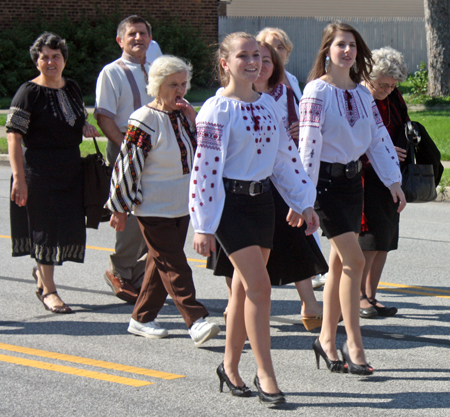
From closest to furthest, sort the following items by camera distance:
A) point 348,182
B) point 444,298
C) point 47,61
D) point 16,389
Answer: point 16,389 < point 348,182 < point 47,61 < point 444,298

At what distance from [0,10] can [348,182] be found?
25.2 meters

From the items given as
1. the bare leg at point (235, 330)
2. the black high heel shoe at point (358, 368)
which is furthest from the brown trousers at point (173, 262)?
the black high heel shoe at point (358, 368)

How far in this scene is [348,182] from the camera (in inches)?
182

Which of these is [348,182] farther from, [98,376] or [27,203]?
[27,203]

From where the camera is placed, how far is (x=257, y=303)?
396 cm

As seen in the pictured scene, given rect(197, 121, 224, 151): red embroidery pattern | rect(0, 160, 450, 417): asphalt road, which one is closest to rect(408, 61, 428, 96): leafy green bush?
rect(0, 160, 450, 417): asphalt road

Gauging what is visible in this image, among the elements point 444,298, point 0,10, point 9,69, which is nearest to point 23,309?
point 444,298

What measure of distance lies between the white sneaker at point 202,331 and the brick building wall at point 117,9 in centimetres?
2432

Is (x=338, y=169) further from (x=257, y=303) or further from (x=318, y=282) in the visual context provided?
(x=318, y=282)

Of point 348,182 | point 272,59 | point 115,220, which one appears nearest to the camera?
point 348,182

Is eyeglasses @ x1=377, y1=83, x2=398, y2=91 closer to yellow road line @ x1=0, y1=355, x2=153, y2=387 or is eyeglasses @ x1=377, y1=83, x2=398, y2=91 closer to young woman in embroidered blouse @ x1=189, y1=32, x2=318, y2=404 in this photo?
young woman in embroidered blouse @ x1=189, y1=32, x2=318, y2=404

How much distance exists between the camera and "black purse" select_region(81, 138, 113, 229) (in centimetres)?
601

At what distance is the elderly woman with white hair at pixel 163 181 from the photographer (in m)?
5.04

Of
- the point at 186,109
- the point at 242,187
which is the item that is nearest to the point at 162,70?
the point at 186,109
